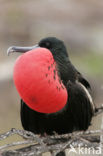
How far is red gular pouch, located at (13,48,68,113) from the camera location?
1.77 metres

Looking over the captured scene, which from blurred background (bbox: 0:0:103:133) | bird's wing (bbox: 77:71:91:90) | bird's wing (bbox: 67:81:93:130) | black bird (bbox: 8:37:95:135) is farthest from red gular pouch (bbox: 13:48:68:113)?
blurred background (bbox: 0:0:103:133)

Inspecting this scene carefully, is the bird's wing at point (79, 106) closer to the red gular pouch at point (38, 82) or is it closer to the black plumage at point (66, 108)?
the black plumage at point (66, 108)

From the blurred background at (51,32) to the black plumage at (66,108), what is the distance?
5.90 feet

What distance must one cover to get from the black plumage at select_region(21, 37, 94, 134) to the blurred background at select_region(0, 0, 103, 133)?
180 centimetres

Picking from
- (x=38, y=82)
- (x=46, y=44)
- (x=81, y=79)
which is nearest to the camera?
(x=38, y=82)

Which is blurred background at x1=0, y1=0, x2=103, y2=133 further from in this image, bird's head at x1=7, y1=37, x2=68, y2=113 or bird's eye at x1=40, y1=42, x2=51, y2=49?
bird's head at x1=7, y1=37, x2=68, y2=113

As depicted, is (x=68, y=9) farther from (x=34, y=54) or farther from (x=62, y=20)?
(x=34, y=54)

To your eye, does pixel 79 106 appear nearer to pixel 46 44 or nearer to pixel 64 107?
pixel 64 107

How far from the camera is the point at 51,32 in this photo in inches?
241

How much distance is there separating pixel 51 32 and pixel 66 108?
401 cm

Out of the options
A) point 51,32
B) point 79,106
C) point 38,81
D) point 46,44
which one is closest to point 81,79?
point 79,106

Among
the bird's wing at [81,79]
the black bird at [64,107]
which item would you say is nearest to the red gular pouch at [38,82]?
the black bird at [64,107]

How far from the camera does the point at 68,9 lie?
7.37m

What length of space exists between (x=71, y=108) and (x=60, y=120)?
3.7 inches
